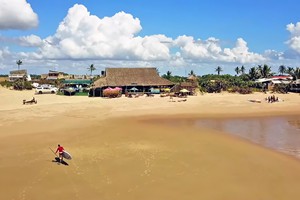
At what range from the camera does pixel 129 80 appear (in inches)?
1897

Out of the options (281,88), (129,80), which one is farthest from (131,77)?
(281,88)

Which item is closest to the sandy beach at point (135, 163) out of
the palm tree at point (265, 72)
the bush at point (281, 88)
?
the bush at point (281, 88)

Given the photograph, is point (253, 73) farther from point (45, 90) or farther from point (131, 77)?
point (45, 90)

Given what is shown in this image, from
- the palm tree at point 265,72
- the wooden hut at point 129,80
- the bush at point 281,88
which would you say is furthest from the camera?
the palm tree at point 265,72

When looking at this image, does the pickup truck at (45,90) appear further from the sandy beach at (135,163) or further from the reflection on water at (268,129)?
the reflection on water at (268,129)

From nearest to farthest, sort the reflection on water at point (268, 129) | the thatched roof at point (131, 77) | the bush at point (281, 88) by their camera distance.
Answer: the reflection on water at point (268, 129), the thatched roof at point (131, 77), the bush at point (281, 88)

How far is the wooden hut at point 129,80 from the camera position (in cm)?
4603

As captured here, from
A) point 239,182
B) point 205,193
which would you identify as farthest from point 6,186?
point 239,182

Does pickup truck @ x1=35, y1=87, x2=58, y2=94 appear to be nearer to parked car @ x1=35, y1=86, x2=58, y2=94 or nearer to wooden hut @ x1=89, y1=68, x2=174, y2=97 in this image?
parked car @ x1=35, y1=86, x2=58, y2=94

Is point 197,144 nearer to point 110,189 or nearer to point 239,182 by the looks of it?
point 239,182

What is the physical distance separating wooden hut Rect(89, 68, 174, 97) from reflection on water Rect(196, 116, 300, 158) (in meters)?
22.7

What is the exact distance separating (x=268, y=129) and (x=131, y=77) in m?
29.1

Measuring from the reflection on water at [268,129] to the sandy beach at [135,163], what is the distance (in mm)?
1248

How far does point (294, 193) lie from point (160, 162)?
551 centimetres
